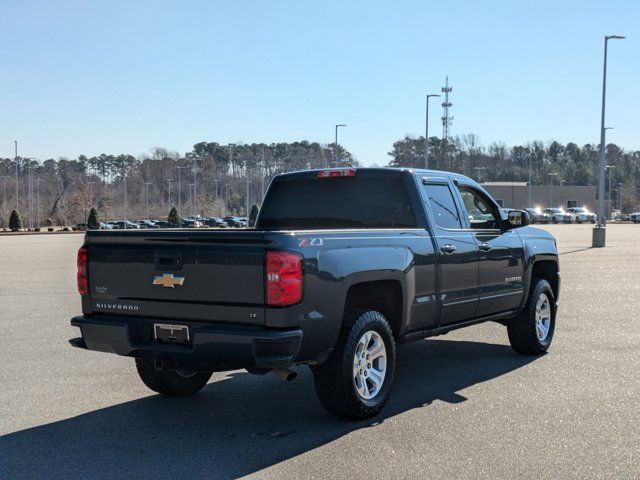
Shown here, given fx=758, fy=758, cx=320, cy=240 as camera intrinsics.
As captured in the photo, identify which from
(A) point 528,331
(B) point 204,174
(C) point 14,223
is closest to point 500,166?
(B) point 204,174

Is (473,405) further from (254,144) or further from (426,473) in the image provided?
(254,144)

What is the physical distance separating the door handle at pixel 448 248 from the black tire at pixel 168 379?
243 centimetres

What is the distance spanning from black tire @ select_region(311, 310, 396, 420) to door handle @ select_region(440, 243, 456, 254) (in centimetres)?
125

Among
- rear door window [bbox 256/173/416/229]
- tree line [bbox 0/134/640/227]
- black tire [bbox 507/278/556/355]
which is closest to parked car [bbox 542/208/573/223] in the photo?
tree line [bbox 0/134/640/227]

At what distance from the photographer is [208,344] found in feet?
17.5

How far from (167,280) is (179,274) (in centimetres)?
12

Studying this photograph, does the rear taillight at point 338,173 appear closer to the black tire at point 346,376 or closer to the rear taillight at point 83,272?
the black tire at point 346,376

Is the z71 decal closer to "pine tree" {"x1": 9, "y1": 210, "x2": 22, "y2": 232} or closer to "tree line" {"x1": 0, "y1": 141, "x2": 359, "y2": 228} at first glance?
"pine tree" {"x1": 9, "y1": 210, "x2": 22, "y2": 232}

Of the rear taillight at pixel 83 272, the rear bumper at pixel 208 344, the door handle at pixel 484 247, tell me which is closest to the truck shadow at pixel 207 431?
the rear bumper at pixel 208 344

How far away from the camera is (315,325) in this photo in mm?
5402

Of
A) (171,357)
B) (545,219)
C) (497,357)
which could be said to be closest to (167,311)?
(171,357)

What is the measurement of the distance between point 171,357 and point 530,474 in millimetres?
2596

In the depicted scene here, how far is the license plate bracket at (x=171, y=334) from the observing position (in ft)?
18.0

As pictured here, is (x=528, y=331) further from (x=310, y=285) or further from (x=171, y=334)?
(x=171, y=334)
